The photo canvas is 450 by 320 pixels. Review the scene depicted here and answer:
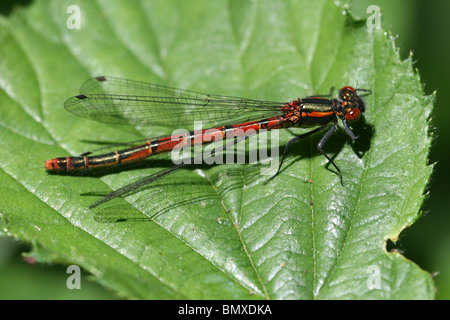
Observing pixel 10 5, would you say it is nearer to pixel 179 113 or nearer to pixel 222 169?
pixel 179 113

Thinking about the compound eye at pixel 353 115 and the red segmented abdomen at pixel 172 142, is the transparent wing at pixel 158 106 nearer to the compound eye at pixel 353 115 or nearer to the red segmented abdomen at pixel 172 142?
the red segmented abdomen at pixel 172 142

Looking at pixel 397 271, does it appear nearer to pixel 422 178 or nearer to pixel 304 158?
pixel 422 178

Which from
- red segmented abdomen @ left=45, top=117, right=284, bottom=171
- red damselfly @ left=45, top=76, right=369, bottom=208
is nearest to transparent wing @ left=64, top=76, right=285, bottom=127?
red damselfly @ left=45, top=76, right=369, bottom=208

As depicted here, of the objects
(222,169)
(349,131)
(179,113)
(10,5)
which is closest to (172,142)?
(179,113)

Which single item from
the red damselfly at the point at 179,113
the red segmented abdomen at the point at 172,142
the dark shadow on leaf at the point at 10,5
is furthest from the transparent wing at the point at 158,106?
the dark shadow on leaf at the point at 10,5

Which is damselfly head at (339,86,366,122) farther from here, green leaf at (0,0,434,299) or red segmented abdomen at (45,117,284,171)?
red segmented abdomen at (45,117,284,171)

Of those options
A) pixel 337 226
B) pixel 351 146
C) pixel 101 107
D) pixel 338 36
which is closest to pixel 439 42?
pixel 338 36
